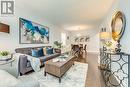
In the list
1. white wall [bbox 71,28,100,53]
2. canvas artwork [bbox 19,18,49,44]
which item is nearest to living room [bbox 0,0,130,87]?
canvas artwork [bbox 19,18,49,44]

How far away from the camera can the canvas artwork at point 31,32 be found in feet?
15.1

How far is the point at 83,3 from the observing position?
4.11 meters

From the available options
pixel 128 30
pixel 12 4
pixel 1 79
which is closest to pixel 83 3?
pixel 128 30

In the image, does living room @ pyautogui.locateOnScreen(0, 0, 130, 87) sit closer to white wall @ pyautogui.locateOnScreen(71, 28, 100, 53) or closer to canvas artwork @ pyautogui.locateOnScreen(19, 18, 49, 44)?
canvas artwork @ pyautogui.locateOnScreen(19, 18, 49, 44)

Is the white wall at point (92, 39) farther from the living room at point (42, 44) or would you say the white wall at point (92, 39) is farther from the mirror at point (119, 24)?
the mirror at point (119, 24)

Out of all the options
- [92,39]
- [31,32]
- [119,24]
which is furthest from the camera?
[92,39]

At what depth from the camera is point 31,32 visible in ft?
16.9

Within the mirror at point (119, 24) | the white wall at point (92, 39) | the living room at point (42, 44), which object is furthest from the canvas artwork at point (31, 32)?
the white wall at point (92, 39)

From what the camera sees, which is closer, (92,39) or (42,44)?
(42,44)

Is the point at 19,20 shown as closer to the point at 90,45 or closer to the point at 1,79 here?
the point at 1,79

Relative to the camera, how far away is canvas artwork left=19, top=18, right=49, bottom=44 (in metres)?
4.59

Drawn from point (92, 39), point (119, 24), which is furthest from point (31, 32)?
point (92, 39)

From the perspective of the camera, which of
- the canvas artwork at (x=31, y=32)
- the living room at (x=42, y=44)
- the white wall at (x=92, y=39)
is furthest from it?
the white wall at (x=92, y=39)

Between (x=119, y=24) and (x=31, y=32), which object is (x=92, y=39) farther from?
(x=119, y=24)
